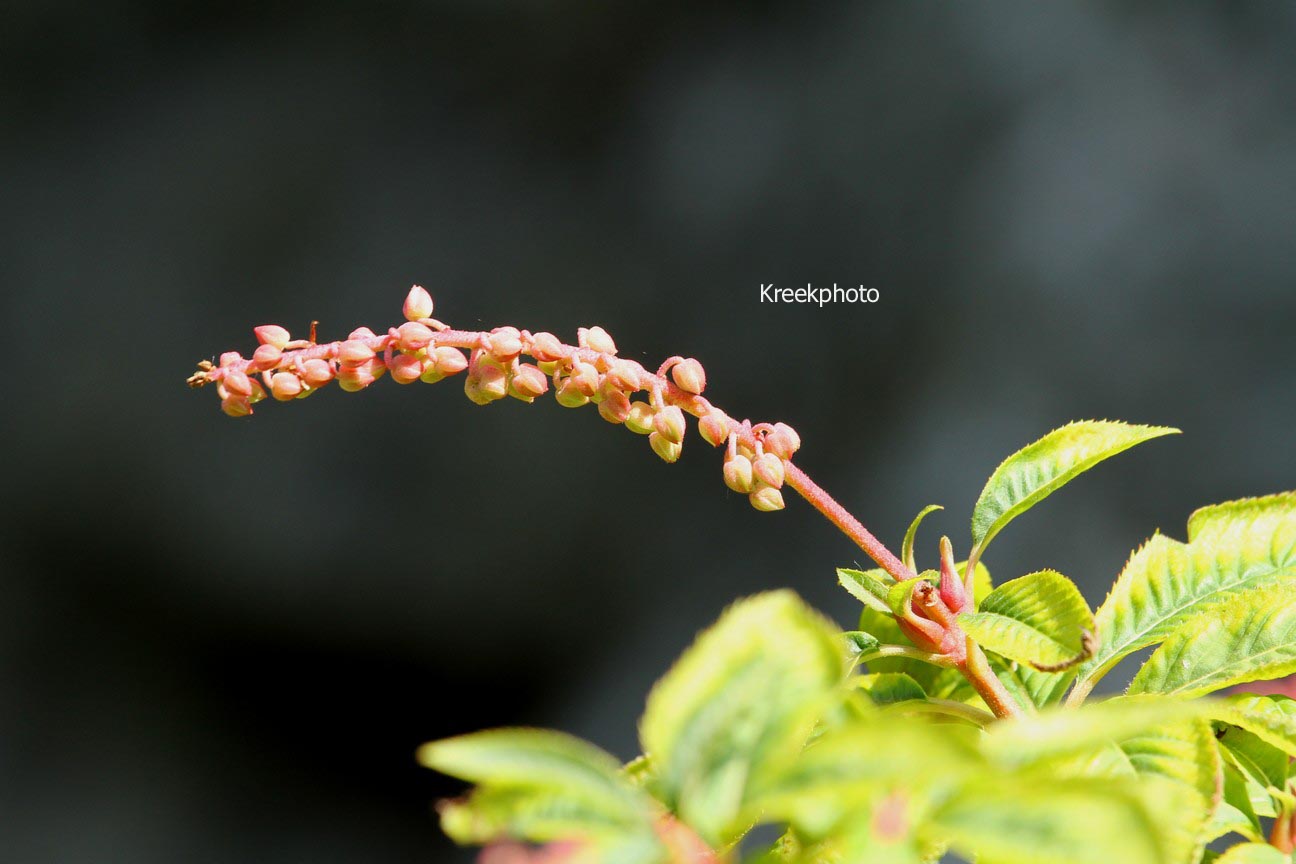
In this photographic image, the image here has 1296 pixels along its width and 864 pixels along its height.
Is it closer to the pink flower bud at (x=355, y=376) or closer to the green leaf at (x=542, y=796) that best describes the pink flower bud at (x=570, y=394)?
the pink flower bud at (x=355, y=376)

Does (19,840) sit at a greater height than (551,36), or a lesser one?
lesser

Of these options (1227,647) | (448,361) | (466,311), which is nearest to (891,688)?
(1227,647)

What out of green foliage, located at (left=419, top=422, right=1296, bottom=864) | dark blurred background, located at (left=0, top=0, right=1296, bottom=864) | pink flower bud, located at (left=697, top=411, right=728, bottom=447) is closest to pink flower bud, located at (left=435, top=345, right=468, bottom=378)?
pink flower bud, located at (left=697, top=411, right=728, bottom=447)

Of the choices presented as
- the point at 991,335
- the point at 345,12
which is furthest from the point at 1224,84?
the point at 345,12

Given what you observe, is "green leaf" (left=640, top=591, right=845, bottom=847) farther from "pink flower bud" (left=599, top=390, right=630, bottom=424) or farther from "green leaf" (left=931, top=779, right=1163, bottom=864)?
"pink flower bud" (left=599, top=390, right=630, bottom=424)

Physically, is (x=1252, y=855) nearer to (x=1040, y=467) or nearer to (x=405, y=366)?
(x=1040, y=467)

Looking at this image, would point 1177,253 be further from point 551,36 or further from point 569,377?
point 569,377

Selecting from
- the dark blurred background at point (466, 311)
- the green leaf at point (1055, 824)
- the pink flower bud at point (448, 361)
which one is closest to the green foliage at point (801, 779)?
the green leaf at point (1055, 824)

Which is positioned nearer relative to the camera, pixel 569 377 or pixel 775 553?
pixel 569 377
